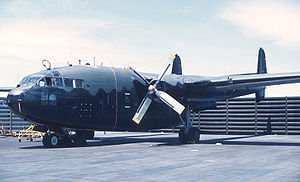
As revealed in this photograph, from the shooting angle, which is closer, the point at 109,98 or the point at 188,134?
the point at 109,98

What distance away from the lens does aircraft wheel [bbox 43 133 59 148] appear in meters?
22.2

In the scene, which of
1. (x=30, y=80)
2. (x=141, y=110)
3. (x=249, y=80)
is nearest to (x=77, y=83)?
(x=30, y=80)

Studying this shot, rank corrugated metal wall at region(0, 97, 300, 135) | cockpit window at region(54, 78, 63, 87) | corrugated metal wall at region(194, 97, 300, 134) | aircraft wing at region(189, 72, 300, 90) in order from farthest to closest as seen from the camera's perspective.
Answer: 1. corrugated metal wall at region(194, 97, 300, 134)
2. corrugated metal wall at region(0, 97, 300, 135)
3. aircraft wing at region(189, 72, 300, 90)
4. cockpit window at region(54, 78, 63, 87)

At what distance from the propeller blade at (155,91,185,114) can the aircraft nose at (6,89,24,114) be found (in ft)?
31.1

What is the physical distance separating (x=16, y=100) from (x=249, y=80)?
1601 cm

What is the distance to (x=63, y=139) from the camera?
23.6m

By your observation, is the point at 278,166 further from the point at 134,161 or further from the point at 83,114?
the point at 83,114

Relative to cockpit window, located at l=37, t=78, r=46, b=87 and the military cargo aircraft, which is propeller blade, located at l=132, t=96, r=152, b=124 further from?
cockpit window, located at l=37, t=78, r=46, b=87

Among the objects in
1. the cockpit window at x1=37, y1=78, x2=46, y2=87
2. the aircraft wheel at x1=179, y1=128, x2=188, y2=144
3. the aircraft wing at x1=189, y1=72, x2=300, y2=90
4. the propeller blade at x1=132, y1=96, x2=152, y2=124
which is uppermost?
the aircraft wing at x1=189, y1=72, x2=300, y2=90

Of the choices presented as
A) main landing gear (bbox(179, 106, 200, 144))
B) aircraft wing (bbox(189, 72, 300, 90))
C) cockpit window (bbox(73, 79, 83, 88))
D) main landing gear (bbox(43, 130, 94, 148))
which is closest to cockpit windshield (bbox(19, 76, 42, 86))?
cockpit window (bbox(73, 79, 83, 88))

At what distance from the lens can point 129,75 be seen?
2658 centimetres

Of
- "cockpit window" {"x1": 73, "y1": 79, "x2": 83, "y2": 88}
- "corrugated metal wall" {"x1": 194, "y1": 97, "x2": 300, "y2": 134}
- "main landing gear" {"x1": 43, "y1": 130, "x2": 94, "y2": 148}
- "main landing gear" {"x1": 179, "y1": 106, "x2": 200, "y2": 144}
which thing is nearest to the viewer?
"main landing gear" {"x1": 43, "y1": 130, "x2": 94, "y2": 148}

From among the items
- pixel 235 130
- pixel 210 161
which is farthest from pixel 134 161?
pixel 235 130

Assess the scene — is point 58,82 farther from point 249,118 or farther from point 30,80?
point 249,118
